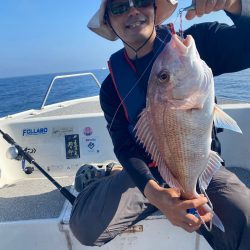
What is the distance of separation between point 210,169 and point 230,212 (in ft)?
1.37

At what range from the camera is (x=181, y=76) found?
164 cm

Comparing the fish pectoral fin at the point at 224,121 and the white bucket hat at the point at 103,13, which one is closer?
the fish pectoral fin at the point at 224,121

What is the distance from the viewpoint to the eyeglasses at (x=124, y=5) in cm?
228

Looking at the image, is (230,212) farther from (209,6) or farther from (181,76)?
(209,6)

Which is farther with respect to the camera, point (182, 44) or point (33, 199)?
point (33, 199)

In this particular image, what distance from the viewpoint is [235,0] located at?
1.88 meters

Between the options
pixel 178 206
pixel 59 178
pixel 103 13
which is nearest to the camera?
pixel 178 206

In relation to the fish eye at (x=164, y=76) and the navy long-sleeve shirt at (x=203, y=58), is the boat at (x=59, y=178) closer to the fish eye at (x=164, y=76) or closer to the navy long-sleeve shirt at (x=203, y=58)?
the navy long-sleeve shirt at (x=203, y=58)

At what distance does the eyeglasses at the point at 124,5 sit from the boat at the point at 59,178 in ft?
5.07

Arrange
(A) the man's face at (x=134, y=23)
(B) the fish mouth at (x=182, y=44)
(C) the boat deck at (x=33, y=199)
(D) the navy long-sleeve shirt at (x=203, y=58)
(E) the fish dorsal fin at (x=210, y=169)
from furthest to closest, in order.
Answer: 1. (C) the boat deck at (x=33, y=199)
2. (A) the man's face at (x=134, y=23)
3. (D) the navy long-sleeve shirt at (x=203, y=58)
4. (E) the fish dorsal fin at (x=210, y=169)
5. (B) the fish mouth at (x=182, y=44)

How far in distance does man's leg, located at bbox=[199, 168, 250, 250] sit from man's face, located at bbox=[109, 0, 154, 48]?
47.6 inches

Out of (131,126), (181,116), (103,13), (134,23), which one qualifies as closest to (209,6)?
(181,116)

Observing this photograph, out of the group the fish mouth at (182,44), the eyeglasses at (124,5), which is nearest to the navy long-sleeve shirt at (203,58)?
the eyeglasses at (124,5)

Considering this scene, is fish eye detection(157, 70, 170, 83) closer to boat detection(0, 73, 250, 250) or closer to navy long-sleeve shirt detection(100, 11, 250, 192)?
navy long-sleeve shirt detection(100, 11, 250, 192)
